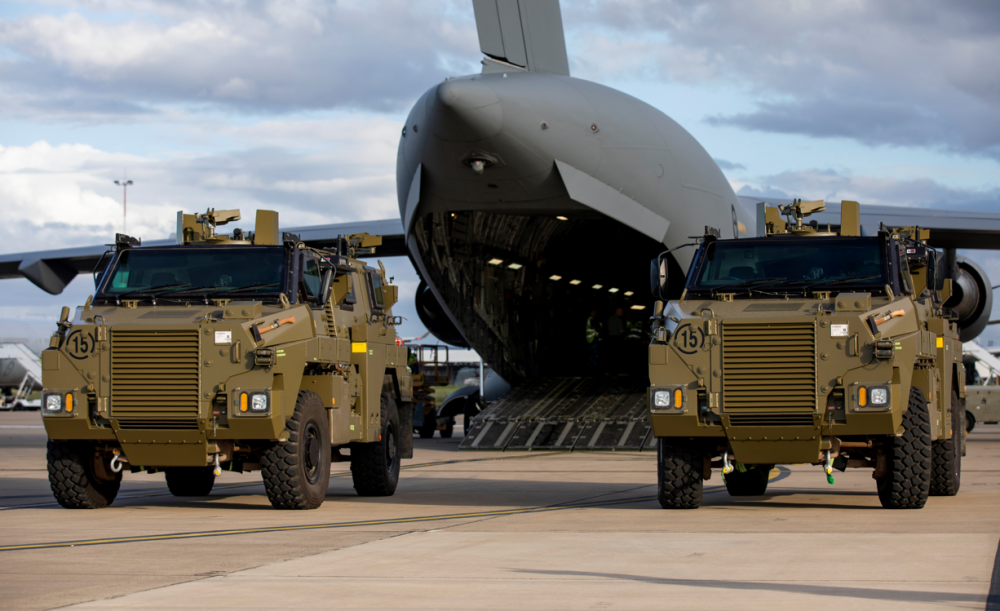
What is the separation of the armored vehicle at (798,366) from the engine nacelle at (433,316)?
14.4m

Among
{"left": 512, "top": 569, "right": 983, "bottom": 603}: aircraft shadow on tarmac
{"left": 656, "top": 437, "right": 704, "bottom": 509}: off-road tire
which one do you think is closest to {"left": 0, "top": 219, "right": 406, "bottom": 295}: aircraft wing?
{"left": 656, "top": 437, "right": 704, "bottom": 509}: off-road tire

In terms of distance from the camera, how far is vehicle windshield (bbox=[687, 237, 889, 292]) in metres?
10.6

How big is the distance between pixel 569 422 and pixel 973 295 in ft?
26.1

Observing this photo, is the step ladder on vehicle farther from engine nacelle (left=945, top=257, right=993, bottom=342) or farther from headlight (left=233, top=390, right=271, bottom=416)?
headlight (left=233, top=390, right=271, bottom=416)

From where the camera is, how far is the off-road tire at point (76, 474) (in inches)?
417

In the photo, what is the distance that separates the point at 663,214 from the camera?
19188 mm

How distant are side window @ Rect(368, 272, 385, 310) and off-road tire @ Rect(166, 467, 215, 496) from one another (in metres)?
2.44

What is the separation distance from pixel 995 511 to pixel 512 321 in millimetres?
14628

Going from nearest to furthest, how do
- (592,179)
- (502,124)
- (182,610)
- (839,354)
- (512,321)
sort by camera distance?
(182,610) → (839,354) → (502,124) → (592,179) → (512,321)

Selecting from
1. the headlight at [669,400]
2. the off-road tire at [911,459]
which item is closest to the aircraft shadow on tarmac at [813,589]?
the headlight at [669,400]

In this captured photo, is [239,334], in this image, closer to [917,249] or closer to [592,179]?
[917,249]

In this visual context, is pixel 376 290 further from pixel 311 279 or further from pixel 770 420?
pixel 770 420

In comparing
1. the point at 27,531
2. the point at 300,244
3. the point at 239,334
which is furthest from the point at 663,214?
the point at 27,531

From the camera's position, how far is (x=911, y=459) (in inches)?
401
